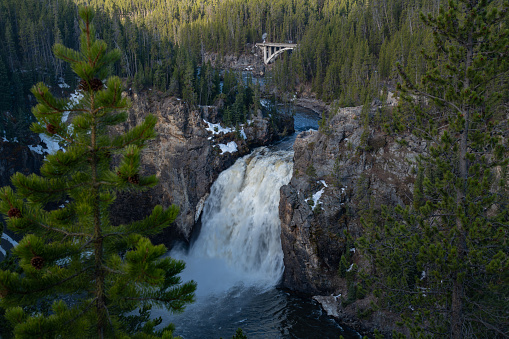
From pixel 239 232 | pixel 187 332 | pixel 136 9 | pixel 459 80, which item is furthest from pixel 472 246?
pixel 136 9

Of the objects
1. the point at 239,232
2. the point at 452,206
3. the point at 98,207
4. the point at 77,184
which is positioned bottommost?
the point at 239,232

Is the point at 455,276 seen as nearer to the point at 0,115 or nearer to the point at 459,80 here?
the point at 459,80

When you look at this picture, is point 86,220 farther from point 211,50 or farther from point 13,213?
point 211,50

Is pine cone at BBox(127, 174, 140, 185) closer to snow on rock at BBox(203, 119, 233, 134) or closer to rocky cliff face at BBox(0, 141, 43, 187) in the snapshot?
snow on rock at BBox(203, 119, 233, 134)

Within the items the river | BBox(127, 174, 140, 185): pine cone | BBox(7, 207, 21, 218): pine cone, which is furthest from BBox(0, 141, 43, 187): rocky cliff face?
BBox(127, 174, 140, 185): pine cone

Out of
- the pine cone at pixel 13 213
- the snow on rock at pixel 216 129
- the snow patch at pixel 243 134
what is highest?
the pine cone at pixel 13 213

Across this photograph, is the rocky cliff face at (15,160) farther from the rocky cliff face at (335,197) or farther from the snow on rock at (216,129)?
the rocky cliff face at (335,197)

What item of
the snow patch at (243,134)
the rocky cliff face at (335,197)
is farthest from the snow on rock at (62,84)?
the rocky cliff face at (335,197)

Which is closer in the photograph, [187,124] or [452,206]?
[452,206]
